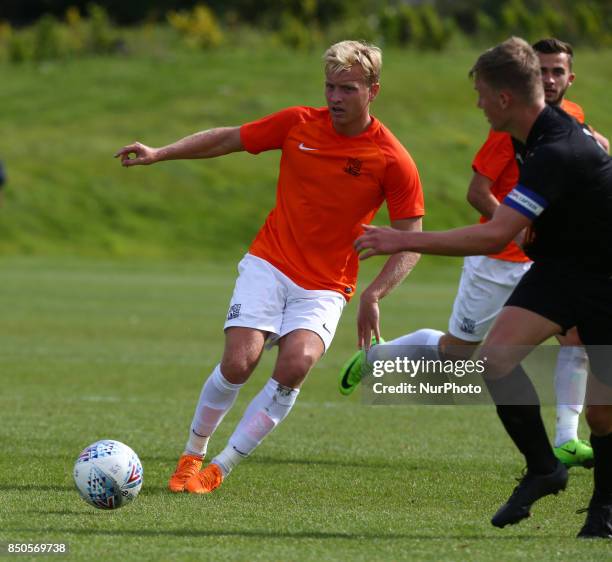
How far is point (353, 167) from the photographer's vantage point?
22.9 feet

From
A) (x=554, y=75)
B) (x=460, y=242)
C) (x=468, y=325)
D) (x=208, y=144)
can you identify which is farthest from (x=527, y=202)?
(x=468, y=325)

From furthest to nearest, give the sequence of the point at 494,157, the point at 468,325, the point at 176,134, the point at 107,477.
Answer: the point at 176,134, the point at 468,325, the point at 494,157, the point at 107,477

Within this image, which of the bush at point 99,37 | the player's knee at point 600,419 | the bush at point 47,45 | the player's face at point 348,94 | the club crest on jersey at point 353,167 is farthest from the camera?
the bush at point 99,37

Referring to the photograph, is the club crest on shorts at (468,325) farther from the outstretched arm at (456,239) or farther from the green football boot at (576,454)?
the outstretched arm at (456,239)

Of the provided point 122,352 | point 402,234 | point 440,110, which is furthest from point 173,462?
point 440,110

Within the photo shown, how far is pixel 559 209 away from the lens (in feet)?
17.8

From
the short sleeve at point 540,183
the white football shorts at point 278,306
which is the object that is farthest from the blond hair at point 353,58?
the short sleeve at point 540,183

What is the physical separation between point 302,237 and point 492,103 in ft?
6.19

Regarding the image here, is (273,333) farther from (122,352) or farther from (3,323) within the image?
(3,323)

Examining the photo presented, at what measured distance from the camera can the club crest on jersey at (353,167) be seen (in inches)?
274

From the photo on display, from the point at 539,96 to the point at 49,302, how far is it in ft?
50.3

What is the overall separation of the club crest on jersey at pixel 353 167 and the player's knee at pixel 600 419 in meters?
2.00

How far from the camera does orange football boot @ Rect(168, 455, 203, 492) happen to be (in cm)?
680

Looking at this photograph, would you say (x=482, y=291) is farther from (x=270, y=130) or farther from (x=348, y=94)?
(x=348, y=94)
